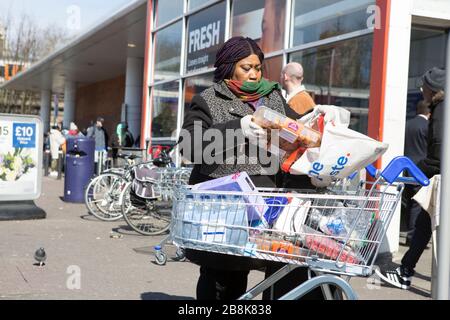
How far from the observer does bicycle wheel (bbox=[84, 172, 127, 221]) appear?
9062mm

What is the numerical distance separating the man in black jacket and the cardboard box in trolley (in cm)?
319

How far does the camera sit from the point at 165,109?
14047 millimetres

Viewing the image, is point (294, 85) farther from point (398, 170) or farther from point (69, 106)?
point (69, 106)

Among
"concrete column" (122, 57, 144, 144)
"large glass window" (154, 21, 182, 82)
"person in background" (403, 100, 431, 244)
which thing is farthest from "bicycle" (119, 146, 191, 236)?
"concrete column" (122, 57, 144, 144)

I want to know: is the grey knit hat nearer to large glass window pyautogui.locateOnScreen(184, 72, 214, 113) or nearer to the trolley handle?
the trolley handle

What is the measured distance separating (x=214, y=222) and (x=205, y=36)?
9770 millimetres

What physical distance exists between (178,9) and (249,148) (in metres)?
11.2

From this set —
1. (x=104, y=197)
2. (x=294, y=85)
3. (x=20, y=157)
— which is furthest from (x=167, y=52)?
(x=294, y=85)

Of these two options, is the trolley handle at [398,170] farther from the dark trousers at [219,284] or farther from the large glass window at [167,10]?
the large glass window at [167,10]

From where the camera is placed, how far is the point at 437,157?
5570 mm

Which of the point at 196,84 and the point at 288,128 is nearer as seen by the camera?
the point at 288,128

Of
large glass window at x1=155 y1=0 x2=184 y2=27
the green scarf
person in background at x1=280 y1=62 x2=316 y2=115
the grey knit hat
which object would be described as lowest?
the green scarf

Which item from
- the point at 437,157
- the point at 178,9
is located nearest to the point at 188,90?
the point at 178,9

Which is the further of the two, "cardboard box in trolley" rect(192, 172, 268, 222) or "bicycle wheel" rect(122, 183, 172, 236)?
"bicycle wheel" rect(122, 183, 172, 236)
